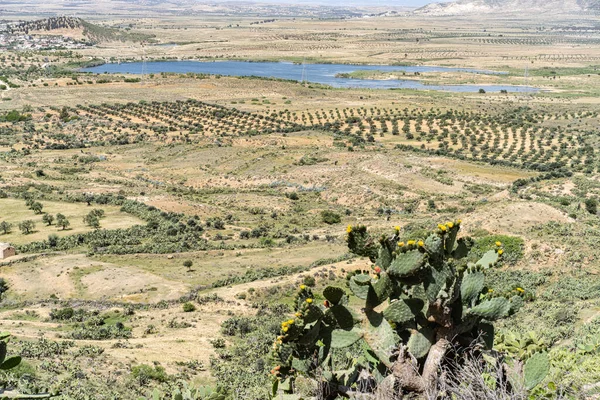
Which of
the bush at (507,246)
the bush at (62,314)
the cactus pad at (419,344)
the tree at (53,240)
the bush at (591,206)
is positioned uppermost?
the cactus pad at (419,344)

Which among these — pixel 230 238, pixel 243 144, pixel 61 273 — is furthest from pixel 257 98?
pixel 61 273

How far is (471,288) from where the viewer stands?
239 inches

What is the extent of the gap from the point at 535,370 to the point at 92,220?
34.2 meters

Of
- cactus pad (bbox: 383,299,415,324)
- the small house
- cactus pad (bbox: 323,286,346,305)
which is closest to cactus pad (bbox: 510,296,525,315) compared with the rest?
cactus pad (bbox: 383,299,415,324)

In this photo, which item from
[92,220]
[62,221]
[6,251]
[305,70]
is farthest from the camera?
[305,70]

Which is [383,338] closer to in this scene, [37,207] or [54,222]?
[54,222]

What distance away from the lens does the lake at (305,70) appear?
112m

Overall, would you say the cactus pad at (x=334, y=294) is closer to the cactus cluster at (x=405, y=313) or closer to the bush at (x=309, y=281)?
the cactus cluster at (x=405, y=313)

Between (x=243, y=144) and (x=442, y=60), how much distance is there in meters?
117

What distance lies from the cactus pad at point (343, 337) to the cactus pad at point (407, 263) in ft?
3.01

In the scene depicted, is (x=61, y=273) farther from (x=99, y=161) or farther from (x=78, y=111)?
(x=78, y=111)

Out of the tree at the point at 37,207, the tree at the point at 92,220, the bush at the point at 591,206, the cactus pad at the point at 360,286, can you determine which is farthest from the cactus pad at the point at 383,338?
the tree at the point at 37,207

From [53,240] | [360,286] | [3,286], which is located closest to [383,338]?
[360,286]

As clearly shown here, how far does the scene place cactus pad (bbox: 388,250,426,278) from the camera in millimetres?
5652
